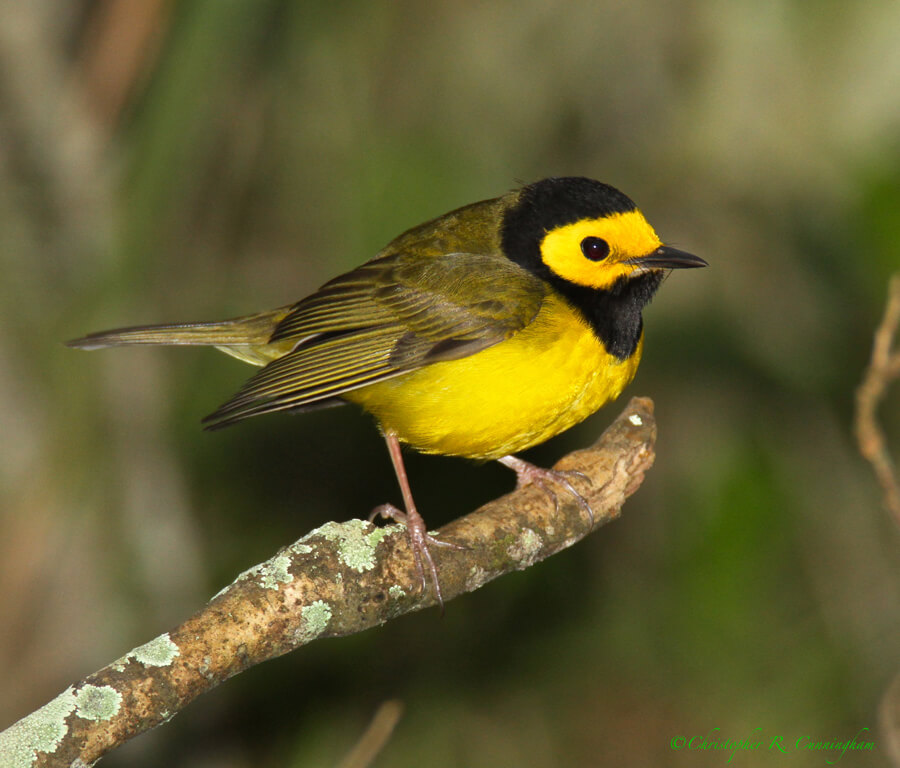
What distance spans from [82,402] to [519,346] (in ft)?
10.2

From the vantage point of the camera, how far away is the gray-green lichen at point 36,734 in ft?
9.21

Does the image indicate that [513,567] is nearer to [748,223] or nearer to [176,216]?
[176,216]

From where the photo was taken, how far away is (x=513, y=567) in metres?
4.19

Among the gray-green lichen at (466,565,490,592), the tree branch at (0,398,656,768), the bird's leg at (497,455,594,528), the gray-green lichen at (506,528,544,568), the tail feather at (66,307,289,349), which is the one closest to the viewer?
the tree branch at (0,398,656,768)

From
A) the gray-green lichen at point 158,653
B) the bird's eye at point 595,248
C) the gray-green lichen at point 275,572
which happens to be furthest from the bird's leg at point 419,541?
the bird's eye at point 595,248

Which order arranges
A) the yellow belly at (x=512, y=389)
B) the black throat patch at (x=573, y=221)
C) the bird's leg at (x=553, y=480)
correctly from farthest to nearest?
the black throat patch at (x=573, y=221)
the bird's leg at (x=553, y=480)
the yellow belly at (x=512, y=389)

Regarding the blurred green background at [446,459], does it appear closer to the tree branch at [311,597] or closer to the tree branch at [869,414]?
the tree branch at [311,597]

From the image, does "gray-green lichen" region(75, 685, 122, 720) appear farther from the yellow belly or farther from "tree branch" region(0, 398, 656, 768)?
the yellow belly

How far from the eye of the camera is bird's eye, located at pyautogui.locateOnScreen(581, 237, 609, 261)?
4.62 metres

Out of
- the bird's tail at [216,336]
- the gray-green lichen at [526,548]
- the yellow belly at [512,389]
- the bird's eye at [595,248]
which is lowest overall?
the gray-green lichen at [526,548]

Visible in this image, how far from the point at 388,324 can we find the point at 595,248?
95 centimetres

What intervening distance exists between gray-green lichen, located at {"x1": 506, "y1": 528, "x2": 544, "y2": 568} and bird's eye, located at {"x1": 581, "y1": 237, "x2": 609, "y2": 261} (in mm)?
1206

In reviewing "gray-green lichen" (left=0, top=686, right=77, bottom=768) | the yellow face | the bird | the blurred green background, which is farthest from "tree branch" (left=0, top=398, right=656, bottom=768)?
the blurred green background

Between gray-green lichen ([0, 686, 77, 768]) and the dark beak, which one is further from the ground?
the dark beak
